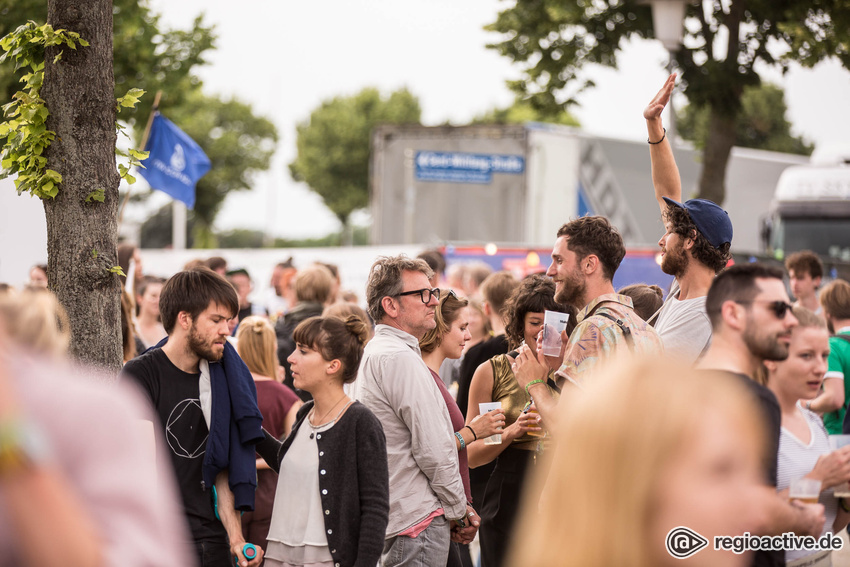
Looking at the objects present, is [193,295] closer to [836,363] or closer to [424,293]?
[424,293]

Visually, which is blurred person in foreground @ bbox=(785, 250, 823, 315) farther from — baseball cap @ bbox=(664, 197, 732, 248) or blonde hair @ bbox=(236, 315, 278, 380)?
blonde hair @ bbox=(236, 315, 278, 380)

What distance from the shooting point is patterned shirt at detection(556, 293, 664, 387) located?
3520 millimetres

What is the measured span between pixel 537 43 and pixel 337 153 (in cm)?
3693

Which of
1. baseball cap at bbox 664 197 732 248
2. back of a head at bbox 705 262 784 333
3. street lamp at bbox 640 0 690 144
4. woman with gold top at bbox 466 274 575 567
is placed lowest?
woman with gold top at bbox 466 274 575 567

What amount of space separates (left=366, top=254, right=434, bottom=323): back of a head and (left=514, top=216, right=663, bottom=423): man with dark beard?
0.70 metres

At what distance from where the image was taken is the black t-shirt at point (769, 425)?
228cm

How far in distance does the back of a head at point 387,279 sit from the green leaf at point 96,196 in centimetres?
135

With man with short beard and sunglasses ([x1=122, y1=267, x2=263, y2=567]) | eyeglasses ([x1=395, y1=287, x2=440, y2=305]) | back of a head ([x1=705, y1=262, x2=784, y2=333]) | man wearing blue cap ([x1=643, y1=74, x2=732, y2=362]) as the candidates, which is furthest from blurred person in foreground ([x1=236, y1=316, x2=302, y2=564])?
back of a head ([x1=705, y1=262, x2=784, y2=333])

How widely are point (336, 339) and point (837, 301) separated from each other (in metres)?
4.31

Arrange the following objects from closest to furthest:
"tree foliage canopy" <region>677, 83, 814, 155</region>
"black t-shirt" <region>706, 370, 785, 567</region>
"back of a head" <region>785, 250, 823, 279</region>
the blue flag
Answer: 1. "black t-shirt" <region>706, 370, 785, 567</region>
2. "back of a head" <region>785, 250, 823, 279</region>
3. the blue flag
4. "tree foliage canopy" <region>677, 83, 814, 155</region>

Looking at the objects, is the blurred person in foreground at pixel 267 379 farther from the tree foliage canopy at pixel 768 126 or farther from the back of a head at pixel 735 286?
the tree foliage canopy at pixel 768 126

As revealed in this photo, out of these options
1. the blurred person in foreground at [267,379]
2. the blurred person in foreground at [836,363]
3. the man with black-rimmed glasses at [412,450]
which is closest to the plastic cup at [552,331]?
the man with black-rimmed glasses at [412,450]

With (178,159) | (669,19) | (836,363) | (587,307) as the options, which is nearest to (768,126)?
(669,19)

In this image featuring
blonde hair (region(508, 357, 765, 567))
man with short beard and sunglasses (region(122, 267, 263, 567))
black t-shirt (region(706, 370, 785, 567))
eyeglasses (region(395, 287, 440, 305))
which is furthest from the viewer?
eyeglasses (region(395, 287, 440, 305))
